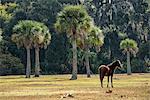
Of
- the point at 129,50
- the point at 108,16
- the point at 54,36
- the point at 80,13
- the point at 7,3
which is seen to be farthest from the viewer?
the point at 7,3

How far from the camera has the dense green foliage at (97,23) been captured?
93688 mm

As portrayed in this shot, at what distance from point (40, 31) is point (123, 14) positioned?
37.0m

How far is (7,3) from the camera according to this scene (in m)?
119

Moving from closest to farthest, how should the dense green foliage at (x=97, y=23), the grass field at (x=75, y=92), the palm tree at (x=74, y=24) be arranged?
1. the grass field at (x=75, y=92)
2. the palm tree at (x=74, y=24)
3. the dense green foliage at (x=97, y=23)

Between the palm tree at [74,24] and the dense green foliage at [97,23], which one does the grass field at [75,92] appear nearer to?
the palm tree at [74,24]

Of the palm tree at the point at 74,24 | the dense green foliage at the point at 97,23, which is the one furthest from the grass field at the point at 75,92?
the dense green foliage at the point at 97,23

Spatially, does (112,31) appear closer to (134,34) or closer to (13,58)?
(134,34)

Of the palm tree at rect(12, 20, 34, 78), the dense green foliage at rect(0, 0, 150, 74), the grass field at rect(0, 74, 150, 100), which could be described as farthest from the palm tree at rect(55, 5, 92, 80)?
the dense green foliage at rect(0, 0, 150, 74)

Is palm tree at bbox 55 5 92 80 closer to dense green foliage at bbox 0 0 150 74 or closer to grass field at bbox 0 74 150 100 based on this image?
grass field at bbox 0 74 150 100

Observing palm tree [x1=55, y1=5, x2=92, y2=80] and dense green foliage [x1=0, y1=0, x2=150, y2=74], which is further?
dense green foliage [x1=0, y1=0, x2=150, y2=74]

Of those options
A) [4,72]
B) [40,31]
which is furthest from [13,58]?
[40,31]

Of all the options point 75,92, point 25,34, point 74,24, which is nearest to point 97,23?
point 25,34

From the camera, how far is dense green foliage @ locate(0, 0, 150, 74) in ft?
307

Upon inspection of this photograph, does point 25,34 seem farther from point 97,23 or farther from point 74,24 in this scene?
point 97,23
